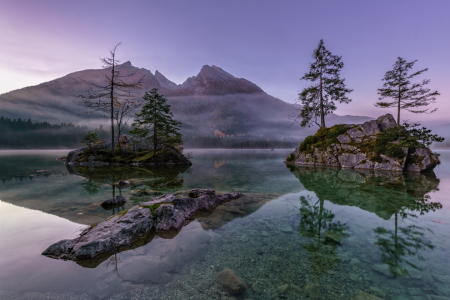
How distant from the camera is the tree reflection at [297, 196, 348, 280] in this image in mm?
4508

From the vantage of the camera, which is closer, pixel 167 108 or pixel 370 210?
pixel 370 210

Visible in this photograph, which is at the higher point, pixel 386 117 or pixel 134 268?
pixel 386 117

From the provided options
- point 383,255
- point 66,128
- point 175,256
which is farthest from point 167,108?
point 66,128

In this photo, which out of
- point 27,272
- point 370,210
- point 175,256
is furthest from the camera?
point 370,210

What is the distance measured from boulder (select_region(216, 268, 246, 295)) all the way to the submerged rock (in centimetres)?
307

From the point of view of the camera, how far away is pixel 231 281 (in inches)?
152

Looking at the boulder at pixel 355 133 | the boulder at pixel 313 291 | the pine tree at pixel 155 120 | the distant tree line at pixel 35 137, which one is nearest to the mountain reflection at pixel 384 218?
the boulder at pixel 313 291

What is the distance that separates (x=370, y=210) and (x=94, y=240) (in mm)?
11006

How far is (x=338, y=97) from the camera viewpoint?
32.2m

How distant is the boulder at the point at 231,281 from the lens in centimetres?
360

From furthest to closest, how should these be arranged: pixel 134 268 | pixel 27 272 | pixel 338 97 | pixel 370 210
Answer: pixel 338 97 → pixel 370 210 → pixel 134 268 → pixel 27 272

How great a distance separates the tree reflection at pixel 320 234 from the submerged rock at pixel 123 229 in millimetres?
4524

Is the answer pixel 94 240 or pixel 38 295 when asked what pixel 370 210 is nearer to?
pixel 94 240

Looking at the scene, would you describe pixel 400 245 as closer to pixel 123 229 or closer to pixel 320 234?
pixel 320 234
